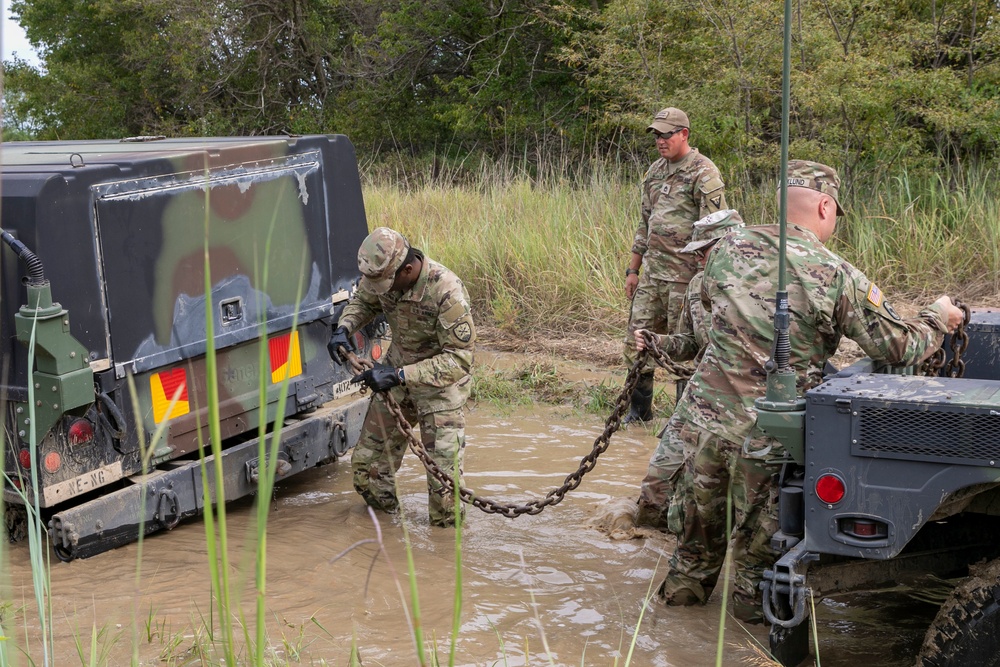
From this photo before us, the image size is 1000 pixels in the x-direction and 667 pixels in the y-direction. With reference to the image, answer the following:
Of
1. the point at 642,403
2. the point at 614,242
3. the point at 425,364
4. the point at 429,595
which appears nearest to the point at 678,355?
the point at 425,364

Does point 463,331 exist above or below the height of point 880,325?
below

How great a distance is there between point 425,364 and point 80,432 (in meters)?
1.62

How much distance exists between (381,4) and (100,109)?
332 inches

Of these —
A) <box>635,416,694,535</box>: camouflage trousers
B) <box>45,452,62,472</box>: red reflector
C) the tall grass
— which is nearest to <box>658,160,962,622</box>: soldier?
<box>635,416,694,535</box>: camouflage trousers

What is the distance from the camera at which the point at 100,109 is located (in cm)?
2594

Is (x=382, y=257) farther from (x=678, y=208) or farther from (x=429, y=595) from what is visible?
(x=678, y=208)

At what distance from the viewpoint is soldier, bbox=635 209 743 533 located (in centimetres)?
445

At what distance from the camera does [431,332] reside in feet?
17.9

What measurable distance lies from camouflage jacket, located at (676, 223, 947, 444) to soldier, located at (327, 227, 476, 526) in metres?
1.45

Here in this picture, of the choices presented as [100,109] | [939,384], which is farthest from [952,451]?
[100,109]

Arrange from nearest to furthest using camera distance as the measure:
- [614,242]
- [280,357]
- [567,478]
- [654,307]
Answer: [567,478] < [280,357] < [654,307] < [614,242]

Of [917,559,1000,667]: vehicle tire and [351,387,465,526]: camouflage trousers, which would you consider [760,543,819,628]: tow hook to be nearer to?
[917,559,1000,667]: vehicle tire

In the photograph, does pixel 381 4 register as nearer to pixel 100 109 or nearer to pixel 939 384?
pixel 100 109

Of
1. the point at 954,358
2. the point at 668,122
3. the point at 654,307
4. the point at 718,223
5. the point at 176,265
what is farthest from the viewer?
the point at 654,307
